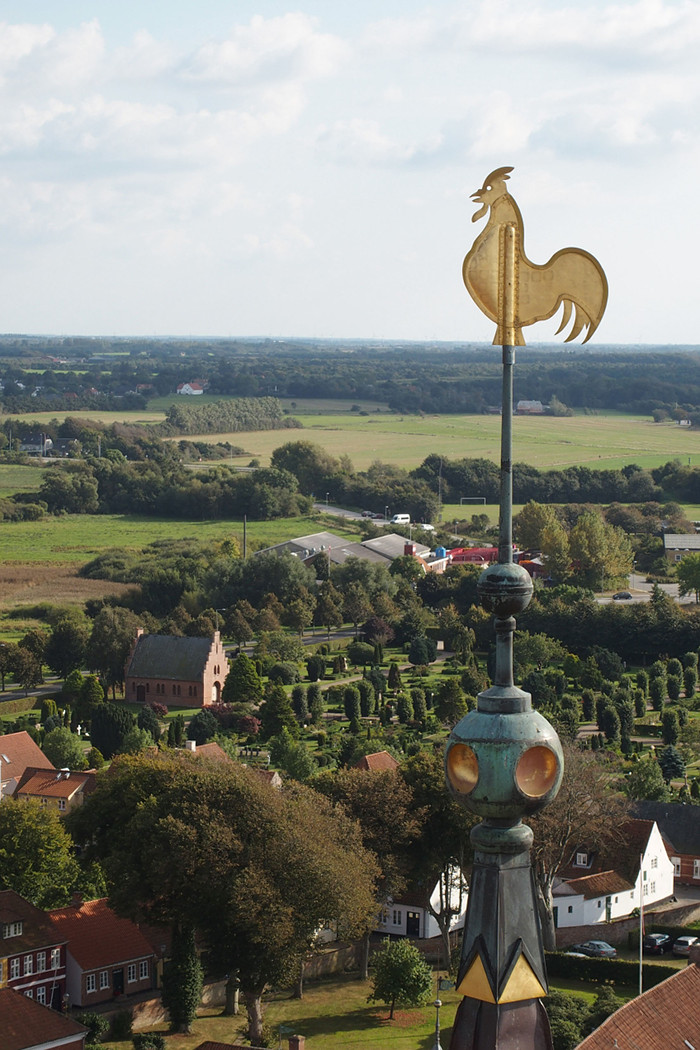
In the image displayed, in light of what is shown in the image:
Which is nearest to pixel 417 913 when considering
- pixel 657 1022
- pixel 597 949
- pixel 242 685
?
Result: pixel 597 949

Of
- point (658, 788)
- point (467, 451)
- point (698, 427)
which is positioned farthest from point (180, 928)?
point (698, 427)

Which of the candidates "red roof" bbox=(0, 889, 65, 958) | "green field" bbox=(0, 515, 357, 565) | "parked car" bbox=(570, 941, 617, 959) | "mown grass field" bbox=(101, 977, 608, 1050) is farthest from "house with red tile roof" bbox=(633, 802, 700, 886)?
"green field" bbox=(0, 515, 357, 565)

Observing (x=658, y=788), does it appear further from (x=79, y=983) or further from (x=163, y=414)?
(x=163, y=414)

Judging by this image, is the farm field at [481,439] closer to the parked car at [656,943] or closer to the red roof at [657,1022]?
the parked car at [656,943]

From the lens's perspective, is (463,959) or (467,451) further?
(467,451)

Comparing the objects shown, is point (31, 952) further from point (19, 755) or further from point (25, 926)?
point (19, 755)

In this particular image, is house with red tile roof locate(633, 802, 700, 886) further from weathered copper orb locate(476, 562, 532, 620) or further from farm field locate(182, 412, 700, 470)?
farm field locate(182, 412, 700, 470)

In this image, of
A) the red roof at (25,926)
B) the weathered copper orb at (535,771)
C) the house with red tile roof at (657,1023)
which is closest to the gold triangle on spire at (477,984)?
the weathered copper orb at (535,771)
